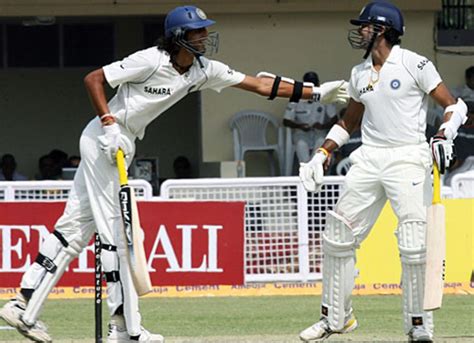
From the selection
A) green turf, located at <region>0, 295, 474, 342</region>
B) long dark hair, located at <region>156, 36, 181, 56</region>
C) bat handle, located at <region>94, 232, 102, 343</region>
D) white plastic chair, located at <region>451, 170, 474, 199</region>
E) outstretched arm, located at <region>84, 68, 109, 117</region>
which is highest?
long dark hair, located at <region>156, 36, 181, 56</region>

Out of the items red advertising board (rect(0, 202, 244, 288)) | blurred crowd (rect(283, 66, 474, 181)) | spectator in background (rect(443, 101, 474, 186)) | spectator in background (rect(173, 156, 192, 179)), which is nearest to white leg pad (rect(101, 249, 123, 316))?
red advertising board (rect(0, 202, 244, 288))

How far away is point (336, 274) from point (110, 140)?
1.62 metres

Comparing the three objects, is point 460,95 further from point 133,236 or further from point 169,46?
point 133,236

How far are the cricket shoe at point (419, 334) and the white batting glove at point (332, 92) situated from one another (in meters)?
1.58

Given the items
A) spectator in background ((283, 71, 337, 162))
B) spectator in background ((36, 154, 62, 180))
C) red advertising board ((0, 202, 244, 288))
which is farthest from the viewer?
spectator in background ((36, 154, 62, 180))

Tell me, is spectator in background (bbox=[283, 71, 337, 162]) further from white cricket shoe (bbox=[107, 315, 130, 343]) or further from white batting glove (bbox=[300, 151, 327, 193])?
white cricket shoe (bbox=[107, 315, 130, 343])

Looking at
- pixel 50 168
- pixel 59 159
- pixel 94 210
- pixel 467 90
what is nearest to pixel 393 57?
pixel 94 210

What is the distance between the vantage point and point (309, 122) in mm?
16438

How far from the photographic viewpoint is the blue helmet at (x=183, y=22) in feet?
27.7

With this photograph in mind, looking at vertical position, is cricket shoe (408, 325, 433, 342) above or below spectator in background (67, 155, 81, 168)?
below

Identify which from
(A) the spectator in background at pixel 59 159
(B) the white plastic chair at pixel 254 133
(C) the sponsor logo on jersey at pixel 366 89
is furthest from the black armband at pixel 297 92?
(A) the spectator in background at pixel 59 159

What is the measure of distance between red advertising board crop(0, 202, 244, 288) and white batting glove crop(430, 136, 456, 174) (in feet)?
14.7

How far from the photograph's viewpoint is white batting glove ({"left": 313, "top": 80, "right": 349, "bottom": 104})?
352 inches

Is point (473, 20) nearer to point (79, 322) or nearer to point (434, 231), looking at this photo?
point (79, 322)
